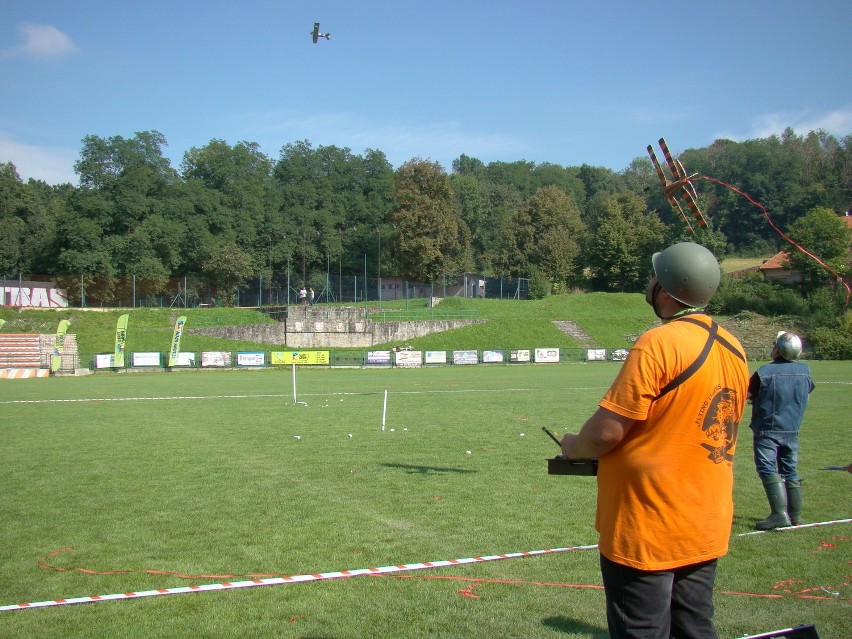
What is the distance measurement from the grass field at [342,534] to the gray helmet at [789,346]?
1832mm

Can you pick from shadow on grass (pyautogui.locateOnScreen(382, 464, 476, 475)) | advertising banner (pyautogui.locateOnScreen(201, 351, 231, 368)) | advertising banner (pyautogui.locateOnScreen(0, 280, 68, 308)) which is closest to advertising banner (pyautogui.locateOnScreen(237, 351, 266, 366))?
advertising banner (pyautogui.locateOnScreen(201, 351, 231, 368))

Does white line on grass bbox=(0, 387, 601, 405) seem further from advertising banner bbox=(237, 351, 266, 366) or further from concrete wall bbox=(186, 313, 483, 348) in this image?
concrete wall bbox=(186, 313, 483, 348)

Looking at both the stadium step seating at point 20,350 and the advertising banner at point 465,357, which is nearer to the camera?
the stadium step seating at point 20,350

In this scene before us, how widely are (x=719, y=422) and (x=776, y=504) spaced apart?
525 centimetres

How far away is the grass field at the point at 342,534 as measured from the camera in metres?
5.31

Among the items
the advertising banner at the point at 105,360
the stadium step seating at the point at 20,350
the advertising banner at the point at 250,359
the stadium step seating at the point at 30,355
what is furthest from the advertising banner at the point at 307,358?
the stadium step seating at the point at 20,350

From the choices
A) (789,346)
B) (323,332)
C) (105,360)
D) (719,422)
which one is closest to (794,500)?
(789,346)

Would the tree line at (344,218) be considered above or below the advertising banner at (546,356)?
above

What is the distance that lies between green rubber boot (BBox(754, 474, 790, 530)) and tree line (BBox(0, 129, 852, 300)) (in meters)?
57.6

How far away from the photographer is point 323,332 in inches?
2441

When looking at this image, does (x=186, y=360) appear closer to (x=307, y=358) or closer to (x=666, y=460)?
(x=307, y=358)

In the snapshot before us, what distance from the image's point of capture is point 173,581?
20.2 ft

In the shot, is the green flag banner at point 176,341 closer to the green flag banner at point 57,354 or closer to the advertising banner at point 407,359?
the green flag banner at point 57,354

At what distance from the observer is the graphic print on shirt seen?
313 cm
